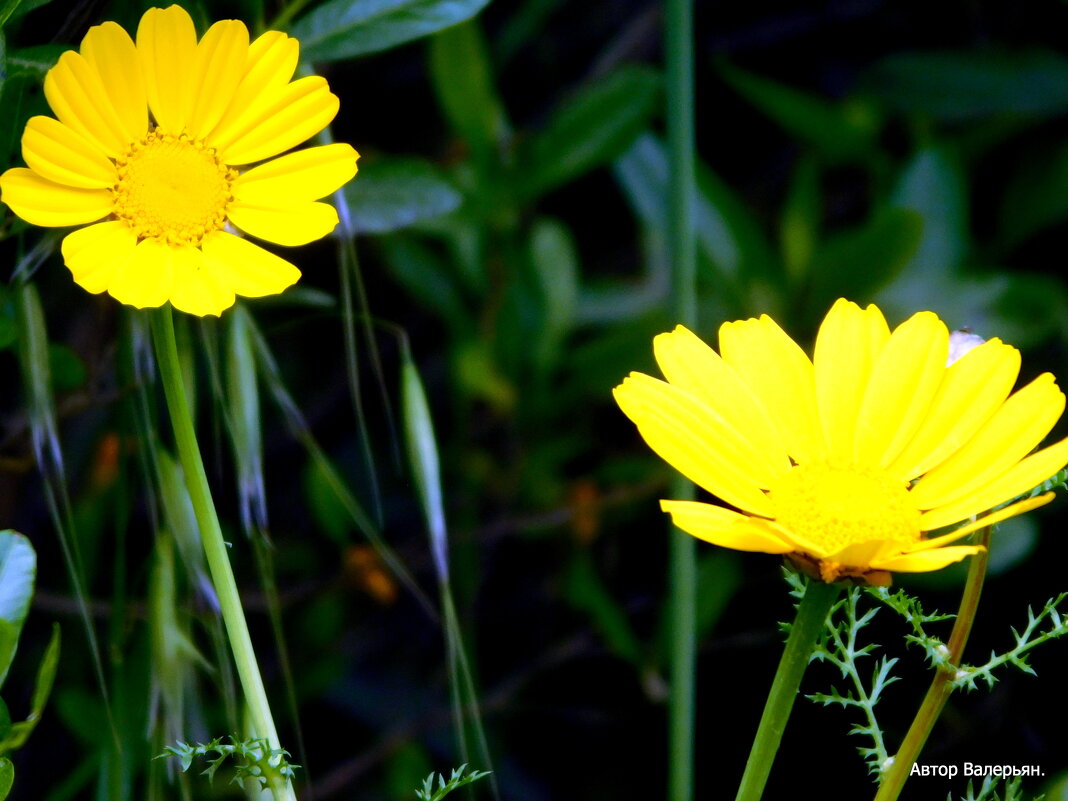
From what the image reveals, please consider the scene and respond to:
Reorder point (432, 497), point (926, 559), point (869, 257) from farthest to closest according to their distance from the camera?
point (869, 257)
point (432, 497)
point (926, 559)

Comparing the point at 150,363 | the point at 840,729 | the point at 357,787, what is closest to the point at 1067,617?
the point at 150,363

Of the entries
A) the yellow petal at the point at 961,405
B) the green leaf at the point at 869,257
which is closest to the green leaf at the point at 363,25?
the yellow petal at the point at 961,405

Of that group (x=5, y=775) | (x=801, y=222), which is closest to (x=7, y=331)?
(x=5, y=775)

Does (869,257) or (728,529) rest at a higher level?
(869,257)

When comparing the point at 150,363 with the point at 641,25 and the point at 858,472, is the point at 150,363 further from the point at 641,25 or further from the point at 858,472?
the point at 641,25

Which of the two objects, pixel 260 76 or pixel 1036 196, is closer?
pixel 260 76

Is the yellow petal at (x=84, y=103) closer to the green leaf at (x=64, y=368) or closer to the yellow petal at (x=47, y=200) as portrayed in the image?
the yellow petal at (x=47, y=200)

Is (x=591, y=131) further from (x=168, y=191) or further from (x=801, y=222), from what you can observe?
(x=168, y=191)
